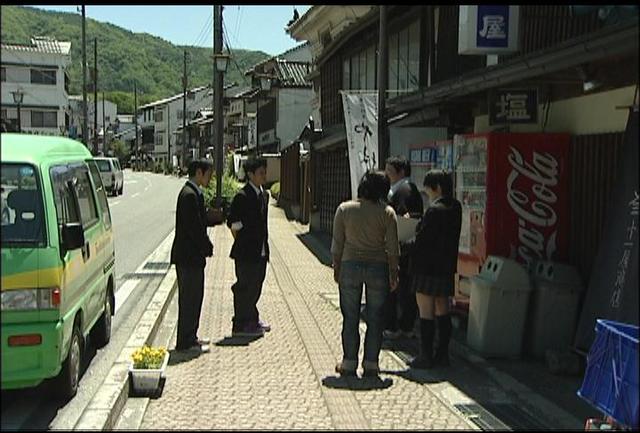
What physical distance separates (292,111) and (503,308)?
130ft

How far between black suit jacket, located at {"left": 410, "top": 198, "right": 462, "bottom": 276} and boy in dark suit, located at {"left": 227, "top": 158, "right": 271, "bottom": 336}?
6.81 ft

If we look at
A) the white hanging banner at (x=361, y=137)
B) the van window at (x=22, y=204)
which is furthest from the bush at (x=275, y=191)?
the van window at (x=22, y=204)

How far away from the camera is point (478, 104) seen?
34.8 ft

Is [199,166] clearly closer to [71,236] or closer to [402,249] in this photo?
[71,236]

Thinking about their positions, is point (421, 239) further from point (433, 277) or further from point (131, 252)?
point (131, 252)

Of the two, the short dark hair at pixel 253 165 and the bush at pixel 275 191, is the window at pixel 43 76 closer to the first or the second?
the bush at pixel 275 191

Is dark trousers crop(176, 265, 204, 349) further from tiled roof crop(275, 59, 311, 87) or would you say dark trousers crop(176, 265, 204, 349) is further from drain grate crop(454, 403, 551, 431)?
tiled roof crop(275, 59, 311, 87)

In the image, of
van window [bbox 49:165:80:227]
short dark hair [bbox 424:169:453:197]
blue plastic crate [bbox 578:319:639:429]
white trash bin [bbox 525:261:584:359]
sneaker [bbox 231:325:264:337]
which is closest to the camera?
blue plastic crate [bbox 578:319:639:429]

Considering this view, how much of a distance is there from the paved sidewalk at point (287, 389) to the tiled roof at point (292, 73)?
120 ft

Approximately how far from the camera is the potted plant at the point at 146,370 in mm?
6594

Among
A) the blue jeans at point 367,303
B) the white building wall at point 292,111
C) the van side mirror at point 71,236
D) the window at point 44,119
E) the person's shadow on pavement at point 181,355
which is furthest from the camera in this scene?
the window at point 44,119

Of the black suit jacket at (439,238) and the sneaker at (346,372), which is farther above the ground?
the black suit jacket at (439,238)

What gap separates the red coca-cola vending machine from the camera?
8.31 m

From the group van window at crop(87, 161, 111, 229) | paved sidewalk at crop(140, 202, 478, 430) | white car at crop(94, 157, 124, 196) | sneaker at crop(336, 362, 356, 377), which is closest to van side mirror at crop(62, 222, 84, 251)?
paved sidewalk at crop(140, 202, 478, 430)
